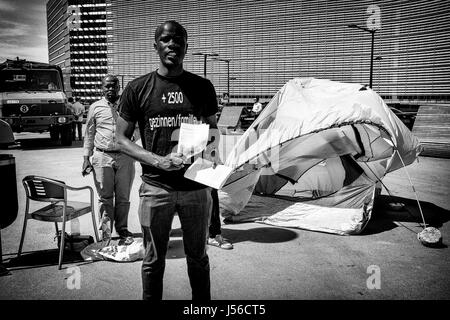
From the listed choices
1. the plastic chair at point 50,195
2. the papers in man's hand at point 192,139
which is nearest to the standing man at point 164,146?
the papers in man's hand at point 192,139

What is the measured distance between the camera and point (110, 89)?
4117 mm

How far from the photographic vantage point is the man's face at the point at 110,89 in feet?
13.5

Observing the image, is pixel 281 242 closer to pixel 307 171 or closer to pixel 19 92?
pixel 307 171

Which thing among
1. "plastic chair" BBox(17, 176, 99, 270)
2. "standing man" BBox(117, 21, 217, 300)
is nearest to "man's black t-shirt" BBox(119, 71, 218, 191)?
"standing man" BBox(117, 21, 217, 300)

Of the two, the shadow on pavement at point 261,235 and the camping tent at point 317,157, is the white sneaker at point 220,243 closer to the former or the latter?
the shadow on pavement at point 261,235

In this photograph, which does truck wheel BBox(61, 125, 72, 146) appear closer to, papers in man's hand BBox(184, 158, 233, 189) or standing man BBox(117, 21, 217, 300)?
standing man BBox(117, 21, 217, 300)

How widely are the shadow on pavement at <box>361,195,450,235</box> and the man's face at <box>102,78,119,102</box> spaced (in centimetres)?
372

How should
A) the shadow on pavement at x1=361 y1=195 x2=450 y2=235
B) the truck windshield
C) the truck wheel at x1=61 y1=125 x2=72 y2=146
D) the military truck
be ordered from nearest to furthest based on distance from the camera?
1. the shadow on pavement at x1=361 y1=195 x2=450 y2=235
2. the military truck
3. the truck windshield
4. the truck wheel at x1=61 y1=125 x2=72 y2=146

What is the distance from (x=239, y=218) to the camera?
5148 mm

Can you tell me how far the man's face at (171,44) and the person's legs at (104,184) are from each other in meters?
2.15

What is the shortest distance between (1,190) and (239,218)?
10.1 ft

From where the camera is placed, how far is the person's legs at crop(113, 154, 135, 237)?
406 centimetres

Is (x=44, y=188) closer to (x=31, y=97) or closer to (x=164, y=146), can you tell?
(x=164, y=146)
